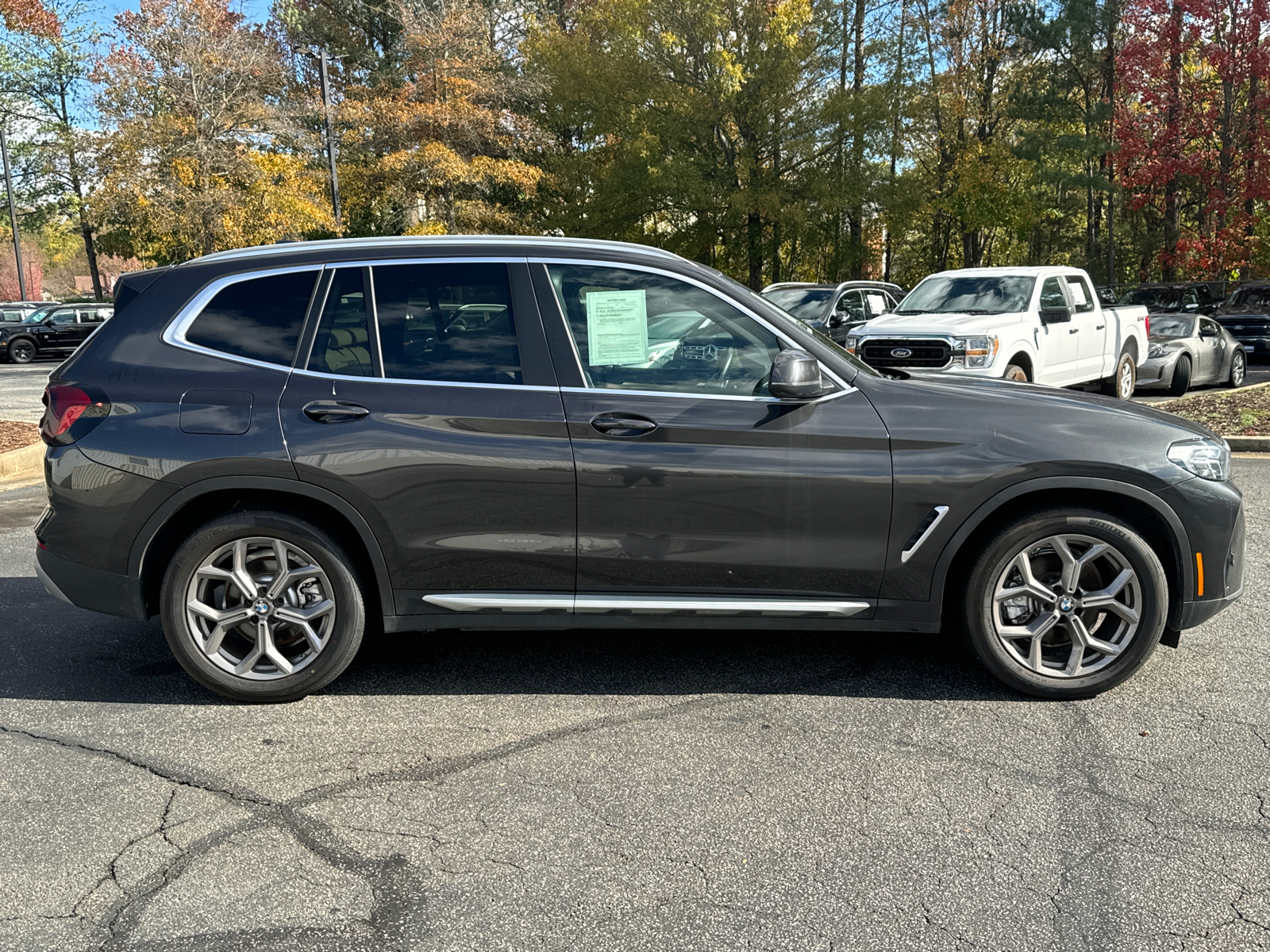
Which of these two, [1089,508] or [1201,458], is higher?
[1201,458]

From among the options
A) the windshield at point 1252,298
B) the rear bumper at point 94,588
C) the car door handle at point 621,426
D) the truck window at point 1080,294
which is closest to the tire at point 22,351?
the truck window at point 1080,294

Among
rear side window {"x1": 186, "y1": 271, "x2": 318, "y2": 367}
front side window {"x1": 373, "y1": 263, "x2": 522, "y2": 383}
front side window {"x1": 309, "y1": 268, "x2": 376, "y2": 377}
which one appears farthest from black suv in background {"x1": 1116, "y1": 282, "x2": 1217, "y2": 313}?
rear side window {"x1": 186, "y1": 271, "x2": 318, "y2": 367}

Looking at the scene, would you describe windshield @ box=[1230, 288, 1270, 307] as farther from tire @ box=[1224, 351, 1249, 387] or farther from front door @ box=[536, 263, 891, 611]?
front door @ box=[536, 263, 891, 611]

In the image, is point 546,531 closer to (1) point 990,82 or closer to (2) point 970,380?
(2) point 970,380

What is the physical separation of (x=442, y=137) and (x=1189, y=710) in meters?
26.8

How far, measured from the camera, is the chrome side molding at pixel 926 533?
3.98 meters

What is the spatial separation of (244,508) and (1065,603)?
335 centimetres

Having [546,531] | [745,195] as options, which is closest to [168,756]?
[546,531]

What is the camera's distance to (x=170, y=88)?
23000mm

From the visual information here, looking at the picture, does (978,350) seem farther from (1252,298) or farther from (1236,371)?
(1252,298)

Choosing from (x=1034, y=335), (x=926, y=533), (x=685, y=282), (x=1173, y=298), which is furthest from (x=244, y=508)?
(x=1173, y=298)

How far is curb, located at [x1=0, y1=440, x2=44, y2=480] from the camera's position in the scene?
9633 mm

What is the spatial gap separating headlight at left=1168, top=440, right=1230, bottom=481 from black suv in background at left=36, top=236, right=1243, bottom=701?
0.05 feet

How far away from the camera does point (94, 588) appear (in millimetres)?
4156
